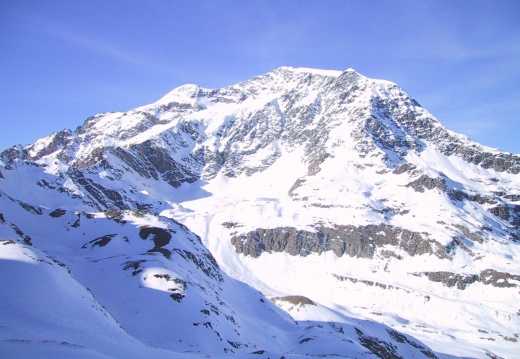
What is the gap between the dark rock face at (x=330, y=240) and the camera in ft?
555

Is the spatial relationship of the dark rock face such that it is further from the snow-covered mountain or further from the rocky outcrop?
the rocky outcrop

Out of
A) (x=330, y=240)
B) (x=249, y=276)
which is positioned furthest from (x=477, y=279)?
(x=249, y=276)

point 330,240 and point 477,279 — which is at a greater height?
point 330,240

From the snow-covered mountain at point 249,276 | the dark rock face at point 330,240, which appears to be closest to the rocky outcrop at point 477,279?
the snow-covered mountain at point 249,276

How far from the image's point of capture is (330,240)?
17788cm

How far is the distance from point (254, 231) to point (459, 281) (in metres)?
90.6

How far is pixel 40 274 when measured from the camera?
28203 mm

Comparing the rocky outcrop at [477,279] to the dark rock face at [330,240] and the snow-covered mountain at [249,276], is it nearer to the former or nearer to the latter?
the snow-covered mountain at [249,276]

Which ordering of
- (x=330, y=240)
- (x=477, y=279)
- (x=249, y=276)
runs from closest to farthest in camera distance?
1. (x=477, y=279)
2. (x=249, y=276)
3. (x=330, y=240)

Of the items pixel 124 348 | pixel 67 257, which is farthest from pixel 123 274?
pixel 124 348

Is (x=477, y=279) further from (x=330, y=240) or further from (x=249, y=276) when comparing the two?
(x=249, y=276)

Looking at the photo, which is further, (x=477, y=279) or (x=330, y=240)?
(x=330, y=240)

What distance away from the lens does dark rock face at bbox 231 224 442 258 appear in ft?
555

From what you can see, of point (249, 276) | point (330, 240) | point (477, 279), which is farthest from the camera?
point (330, 240)
